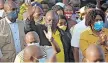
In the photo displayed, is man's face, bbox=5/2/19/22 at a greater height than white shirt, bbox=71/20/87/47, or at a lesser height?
greater

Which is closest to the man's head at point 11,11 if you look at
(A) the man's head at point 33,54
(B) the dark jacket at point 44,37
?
(B) the dark jacket at point 44,37

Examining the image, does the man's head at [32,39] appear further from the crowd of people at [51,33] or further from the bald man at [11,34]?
the bald man at [11,34]

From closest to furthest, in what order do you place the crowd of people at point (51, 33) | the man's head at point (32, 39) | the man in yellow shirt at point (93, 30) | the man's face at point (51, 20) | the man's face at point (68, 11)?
the man's head at point (32, 39) < the crowd of people at point (51, 33) < the man in yellow shirt at point (93, 30) < the man's face at point (51, 20) < the man's face at point (68, 11)

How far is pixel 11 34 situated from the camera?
685 cm

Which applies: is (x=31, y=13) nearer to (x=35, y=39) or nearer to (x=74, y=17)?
(x=35, y=39)

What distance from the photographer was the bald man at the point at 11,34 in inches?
267

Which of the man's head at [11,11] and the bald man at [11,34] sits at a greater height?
the man's head at [11,11]

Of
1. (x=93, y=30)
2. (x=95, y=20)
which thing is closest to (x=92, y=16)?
(x=95, y=20)

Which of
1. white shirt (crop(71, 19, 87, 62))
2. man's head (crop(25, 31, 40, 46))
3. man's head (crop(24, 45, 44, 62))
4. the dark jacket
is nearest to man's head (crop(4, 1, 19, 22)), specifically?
the dark jacket

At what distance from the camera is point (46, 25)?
629 cm

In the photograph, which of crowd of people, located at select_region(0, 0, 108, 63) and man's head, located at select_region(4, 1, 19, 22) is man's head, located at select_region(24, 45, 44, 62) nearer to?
crowd of people, located at select_region(0, 0, 108, 63)

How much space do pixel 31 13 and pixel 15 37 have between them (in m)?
0.66

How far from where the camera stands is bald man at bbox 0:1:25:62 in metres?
6.79

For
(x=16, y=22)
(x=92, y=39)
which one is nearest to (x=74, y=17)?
(x=16, y=22)
